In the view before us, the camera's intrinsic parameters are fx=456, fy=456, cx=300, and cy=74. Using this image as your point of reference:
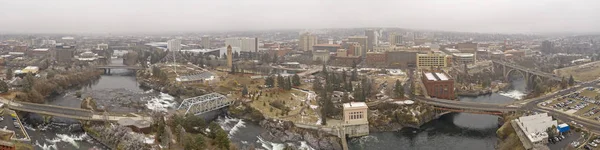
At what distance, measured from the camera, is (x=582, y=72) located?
38656 millimetres

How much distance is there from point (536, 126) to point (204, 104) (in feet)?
53.0

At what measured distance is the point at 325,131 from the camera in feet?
68.1

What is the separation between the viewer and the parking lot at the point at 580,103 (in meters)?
21.9

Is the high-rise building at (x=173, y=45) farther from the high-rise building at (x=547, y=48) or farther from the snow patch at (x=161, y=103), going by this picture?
the high-rise building at (x=547, y=48)

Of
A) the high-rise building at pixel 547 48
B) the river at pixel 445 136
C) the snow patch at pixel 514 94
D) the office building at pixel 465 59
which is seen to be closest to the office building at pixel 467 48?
the office building at pixel 465 59

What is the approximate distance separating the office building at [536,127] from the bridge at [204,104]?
1514cm

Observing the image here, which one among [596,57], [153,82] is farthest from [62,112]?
[596,57]

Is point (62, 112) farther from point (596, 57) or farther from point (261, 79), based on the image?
point (596, 57)

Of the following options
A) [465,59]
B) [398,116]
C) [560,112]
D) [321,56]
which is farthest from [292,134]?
[465,59]

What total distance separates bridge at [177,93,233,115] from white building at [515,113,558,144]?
15143 mm

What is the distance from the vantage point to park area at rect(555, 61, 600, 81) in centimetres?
3497

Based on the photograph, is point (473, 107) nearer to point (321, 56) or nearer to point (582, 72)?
point (582, 72)

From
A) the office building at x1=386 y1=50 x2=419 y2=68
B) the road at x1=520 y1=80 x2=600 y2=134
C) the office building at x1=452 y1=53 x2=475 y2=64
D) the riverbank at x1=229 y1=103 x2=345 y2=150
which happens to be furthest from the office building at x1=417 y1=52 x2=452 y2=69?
the riverbank at x1=229 y1=103 x2=345 y2=150

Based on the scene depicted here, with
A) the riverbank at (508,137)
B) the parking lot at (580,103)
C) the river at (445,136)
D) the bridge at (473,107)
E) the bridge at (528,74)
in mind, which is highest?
the bridge at (528,74)
